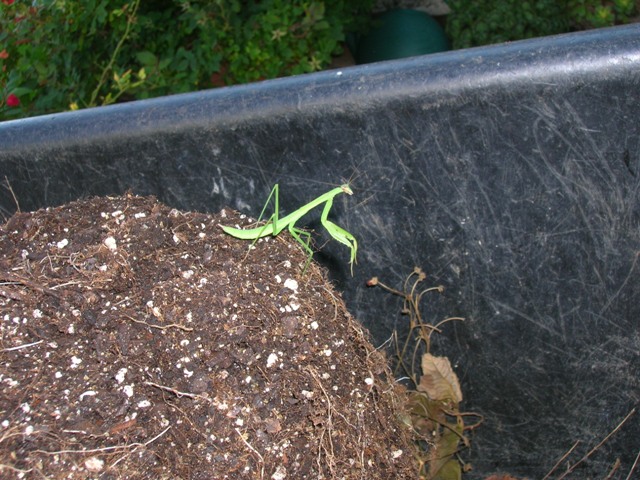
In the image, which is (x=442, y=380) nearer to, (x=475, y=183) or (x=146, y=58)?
(x=475, y=183)

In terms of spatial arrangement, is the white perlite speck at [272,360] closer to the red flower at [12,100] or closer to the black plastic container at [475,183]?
the black plastic container at [475,183]

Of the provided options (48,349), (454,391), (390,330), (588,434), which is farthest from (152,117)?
(588,434)

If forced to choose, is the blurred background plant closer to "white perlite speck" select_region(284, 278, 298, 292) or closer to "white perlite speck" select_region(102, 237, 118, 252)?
"white perlite speck" select_region(102, 237, 118, 252)

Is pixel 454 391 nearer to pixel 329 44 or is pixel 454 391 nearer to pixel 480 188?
pixel 480 188

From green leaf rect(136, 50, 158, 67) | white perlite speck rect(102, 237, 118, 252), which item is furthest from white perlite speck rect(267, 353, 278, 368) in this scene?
green leaf rect(136, 50, 158, 67)

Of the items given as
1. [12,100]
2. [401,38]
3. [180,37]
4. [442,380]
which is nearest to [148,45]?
[180,37]

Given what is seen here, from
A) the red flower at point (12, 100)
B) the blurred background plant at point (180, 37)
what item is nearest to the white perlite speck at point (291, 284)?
the blurred background plant at point (180, 37)
